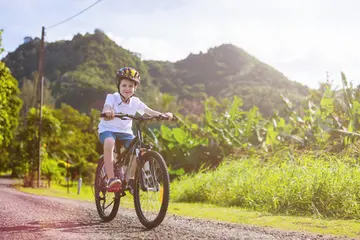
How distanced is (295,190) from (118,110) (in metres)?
3.36

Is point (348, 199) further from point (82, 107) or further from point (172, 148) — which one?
point (82, 107)

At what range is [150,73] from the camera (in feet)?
355

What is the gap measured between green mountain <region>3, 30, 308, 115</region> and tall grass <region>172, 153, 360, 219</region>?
62.0 meters

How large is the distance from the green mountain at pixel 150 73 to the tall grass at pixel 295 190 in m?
62.0

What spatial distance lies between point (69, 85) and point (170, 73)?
1222 inches

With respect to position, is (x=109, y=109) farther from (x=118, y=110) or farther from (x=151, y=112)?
(x=151, y=112)

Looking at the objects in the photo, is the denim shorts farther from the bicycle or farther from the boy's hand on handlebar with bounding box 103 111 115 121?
the boy's hand on handlebar with bounding box 103 111 115 121

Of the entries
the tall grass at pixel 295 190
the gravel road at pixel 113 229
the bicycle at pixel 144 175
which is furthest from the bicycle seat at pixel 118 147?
the tall grass at pixel 295 190

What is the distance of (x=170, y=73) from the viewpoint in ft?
361

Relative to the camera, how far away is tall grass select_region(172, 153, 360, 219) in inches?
283

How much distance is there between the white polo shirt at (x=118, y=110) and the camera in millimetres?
5727

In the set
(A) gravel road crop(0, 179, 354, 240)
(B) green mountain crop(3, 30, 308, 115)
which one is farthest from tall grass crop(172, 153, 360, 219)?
(B) green mountain crop(3, 30, 308, 115)

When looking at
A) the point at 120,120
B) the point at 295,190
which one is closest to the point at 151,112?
the point at 120,120

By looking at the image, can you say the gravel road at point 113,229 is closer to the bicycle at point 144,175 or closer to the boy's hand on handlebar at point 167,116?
the bicycle at point 144,175
